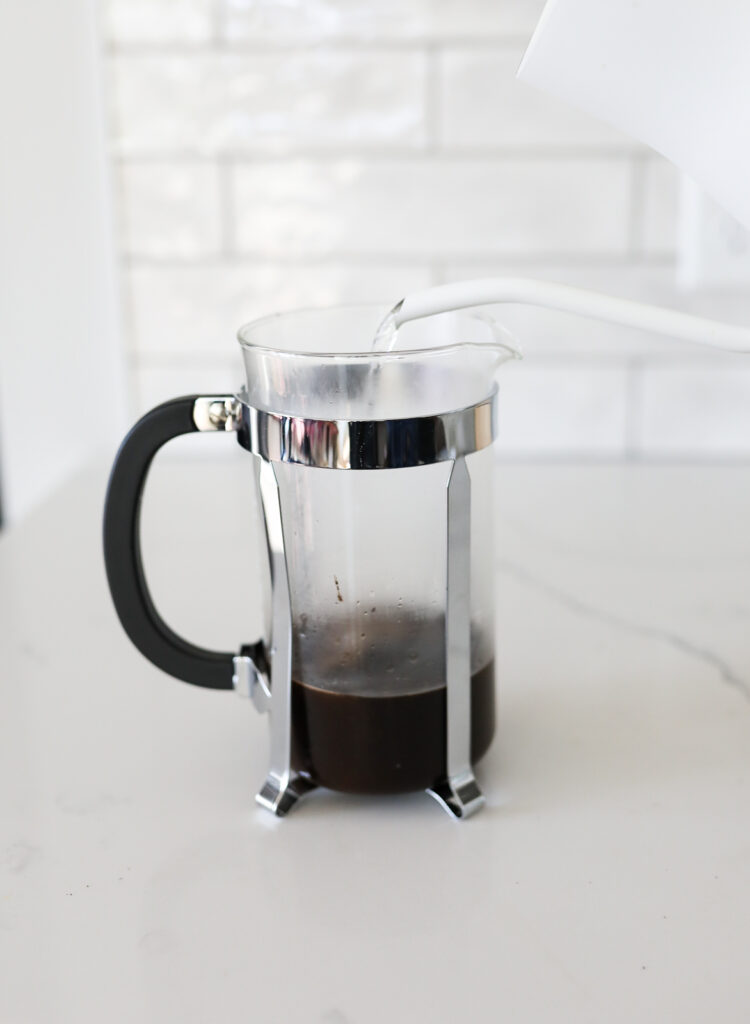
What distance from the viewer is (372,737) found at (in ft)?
1.61

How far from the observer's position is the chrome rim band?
0.45 m

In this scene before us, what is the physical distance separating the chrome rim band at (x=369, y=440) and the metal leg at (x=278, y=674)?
0.02 meters

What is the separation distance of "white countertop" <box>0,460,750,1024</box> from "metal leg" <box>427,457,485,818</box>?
0.01m

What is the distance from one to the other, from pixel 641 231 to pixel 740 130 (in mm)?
538

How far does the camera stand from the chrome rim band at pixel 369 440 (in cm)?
45

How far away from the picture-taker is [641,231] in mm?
988

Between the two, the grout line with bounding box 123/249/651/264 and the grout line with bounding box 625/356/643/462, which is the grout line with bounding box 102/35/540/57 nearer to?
the grout line with bounding box 123/249/651/264

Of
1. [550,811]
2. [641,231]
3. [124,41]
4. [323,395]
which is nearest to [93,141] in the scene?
[124,41]

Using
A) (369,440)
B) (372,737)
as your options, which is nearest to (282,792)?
(372,737)

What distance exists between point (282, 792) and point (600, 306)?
27cm

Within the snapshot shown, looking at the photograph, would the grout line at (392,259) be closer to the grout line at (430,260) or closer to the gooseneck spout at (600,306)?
the grout line at (430,260)

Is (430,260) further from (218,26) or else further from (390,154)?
(218,26)

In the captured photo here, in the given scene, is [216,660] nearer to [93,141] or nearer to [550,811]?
[550,811]

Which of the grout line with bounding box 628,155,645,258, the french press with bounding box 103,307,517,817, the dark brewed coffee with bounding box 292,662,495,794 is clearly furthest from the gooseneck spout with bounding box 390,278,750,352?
the grout line with bounding box 628,155,645,258
